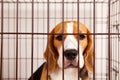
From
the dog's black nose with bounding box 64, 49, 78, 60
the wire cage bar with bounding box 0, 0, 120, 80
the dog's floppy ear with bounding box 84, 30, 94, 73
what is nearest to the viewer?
the dog's black nose with bounding box 64, 49, 78, 60

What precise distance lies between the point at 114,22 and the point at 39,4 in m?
0.72

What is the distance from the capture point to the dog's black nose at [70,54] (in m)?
1.36

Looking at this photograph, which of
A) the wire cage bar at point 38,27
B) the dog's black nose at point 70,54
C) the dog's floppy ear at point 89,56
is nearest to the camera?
the dog's black nose at point 70,54

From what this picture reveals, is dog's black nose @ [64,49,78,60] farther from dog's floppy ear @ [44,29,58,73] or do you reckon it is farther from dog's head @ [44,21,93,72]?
dog's floppy ear @ [44,29,58,73]

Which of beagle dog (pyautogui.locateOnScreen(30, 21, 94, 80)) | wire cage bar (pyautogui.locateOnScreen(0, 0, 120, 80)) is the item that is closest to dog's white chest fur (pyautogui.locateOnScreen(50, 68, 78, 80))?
beagle dog (pyautogui.locateOnScreen(30, 21, 94, 80))

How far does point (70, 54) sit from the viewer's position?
138cm

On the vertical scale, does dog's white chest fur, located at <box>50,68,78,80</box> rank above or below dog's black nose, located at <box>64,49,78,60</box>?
below

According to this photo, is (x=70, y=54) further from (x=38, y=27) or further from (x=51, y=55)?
(x=38, y=27)

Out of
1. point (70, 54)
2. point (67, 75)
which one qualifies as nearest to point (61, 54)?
point (70, 54)

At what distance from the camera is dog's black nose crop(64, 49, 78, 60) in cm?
136

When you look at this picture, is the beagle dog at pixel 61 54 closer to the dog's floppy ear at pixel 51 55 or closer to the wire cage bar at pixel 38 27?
the dog's floppy ear at pixel 51 55

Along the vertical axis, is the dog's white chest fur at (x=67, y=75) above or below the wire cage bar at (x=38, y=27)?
below

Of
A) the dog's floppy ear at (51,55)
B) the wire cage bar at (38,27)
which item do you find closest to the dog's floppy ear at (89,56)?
the dog's floppy ear at (51,55)

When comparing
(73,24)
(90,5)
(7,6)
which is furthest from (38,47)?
(73,24)
